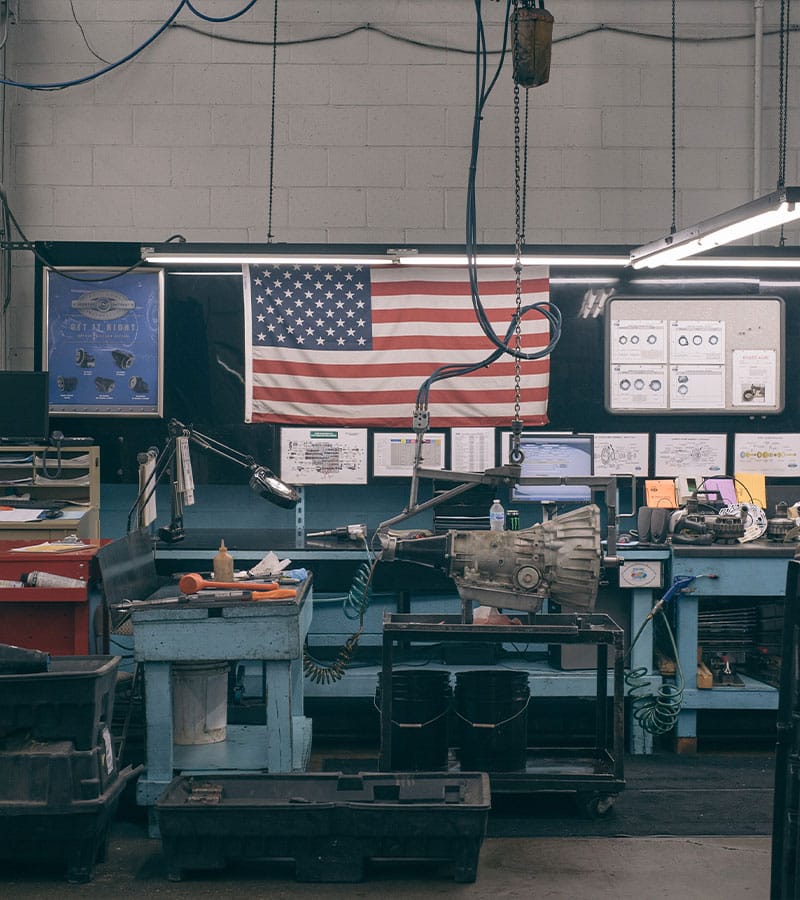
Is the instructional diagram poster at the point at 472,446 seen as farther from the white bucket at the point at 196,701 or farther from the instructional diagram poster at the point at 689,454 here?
the white bucket at the point at 196,701

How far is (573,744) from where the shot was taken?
15.0 ft

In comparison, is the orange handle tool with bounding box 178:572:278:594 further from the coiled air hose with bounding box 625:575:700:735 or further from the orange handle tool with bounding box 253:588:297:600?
the coiled air hose with bounding box 625:575:700:735

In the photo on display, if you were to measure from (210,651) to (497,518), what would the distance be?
1540 millimetres

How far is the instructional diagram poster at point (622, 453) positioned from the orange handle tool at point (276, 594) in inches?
76.7

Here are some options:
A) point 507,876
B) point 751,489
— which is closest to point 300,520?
point 507,876

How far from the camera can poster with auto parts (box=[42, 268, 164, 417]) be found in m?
4.95

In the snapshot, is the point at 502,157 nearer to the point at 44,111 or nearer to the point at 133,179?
the point at 133,179

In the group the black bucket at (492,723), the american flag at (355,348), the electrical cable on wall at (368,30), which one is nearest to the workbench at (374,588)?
the black bucket at (492,723)

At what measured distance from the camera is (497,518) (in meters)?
4.56


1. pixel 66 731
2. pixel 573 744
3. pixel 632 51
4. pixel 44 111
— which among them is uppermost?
pixel 632 51

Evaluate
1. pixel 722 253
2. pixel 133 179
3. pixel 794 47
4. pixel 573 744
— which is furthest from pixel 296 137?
pixel 573 744

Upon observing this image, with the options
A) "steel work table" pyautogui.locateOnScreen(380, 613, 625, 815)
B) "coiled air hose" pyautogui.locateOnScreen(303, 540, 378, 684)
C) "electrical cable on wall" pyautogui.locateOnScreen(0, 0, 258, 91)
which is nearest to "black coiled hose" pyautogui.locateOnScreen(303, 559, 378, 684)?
"coiled air hose" pyautogui.locateOnScreen(303, 540, 378, 684)

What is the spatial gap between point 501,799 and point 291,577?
111cm

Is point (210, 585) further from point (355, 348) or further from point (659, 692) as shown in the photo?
point (659, 692)
